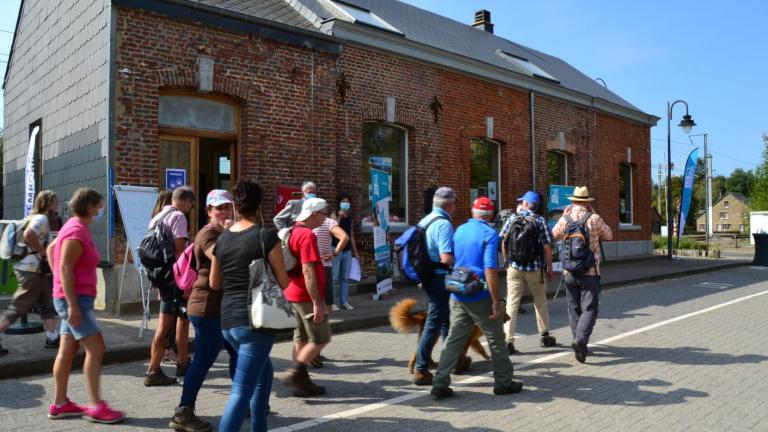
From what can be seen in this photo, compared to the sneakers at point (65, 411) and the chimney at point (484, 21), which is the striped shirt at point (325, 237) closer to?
the sneakers at point (65, 411)

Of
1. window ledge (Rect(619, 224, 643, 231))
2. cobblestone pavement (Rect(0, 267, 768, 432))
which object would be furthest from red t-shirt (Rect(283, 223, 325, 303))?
window ledge (Rect(619, 224, 643, 231))

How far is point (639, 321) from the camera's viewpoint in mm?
9109

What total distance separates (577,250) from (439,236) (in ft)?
6.91

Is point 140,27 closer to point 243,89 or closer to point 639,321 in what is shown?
point 243,89

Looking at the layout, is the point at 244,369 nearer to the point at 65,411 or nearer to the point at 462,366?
the point at 65,411

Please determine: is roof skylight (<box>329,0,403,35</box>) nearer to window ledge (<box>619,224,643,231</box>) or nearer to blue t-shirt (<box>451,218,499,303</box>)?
blue t-shirt (<box>451,218,499,303</box>)

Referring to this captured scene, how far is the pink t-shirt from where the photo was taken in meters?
4.35

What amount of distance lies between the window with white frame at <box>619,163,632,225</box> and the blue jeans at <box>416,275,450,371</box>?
18.0 m

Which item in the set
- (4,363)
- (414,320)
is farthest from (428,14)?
(4,363)

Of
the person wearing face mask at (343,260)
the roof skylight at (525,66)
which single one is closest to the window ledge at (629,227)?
the roof skylight at (525,66)

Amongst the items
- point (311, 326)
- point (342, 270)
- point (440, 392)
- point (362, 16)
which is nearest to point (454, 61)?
point (362, 16)

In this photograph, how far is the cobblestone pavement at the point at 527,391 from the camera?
14.8 feet

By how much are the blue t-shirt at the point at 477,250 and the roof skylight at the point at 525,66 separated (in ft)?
42.0

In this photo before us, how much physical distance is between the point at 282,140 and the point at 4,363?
6.00 metres
